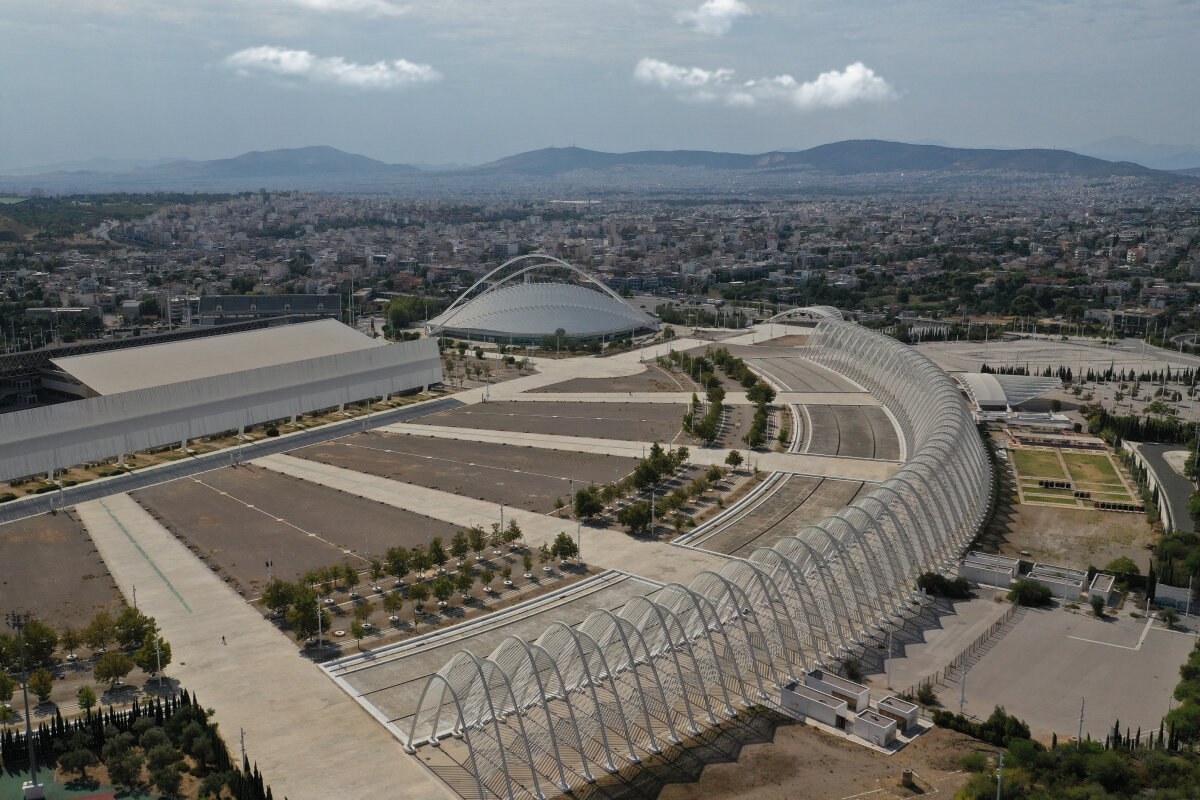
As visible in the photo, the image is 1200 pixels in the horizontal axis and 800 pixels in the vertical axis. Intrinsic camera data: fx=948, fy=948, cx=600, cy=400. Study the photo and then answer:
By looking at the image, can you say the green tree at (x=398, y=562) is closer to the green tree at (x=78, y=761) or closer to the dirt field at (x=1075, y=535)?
the green tree at (x=78, y=761)

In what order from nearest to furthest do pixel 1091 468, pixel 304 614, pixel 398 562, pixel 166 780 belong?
pixel 166 780
pixel 304 614
pixel 398 562
pixel 1091 468

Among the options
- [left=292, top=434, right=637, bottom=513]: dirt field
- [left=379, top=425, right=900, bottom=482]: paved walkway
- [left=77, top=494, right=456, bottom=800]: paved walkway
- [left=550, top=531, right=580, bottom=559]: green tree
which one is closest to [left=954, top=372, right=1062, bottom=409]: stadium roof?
[left=379, top=425, right=900, bottom=482]: paved walkway

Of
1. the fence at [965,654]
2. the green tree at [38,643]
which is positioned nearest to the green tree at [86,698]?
the green tree at [38,643]

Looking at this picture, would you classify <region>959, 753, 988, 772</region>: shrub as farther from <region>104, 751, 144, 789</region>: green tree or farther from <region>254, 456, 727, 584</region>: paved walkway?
<region>104, 751, 144, 789</region>: green tree

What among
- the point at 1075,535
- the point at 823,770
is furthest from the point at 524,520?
the point at 1075,535

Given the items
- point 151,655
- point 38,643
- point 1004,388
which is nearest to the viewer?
point 151,655

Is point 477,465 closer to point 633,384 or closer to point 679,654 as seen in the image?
point 633,384

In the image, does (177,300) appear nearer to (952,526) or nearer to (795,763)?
(952,526)
